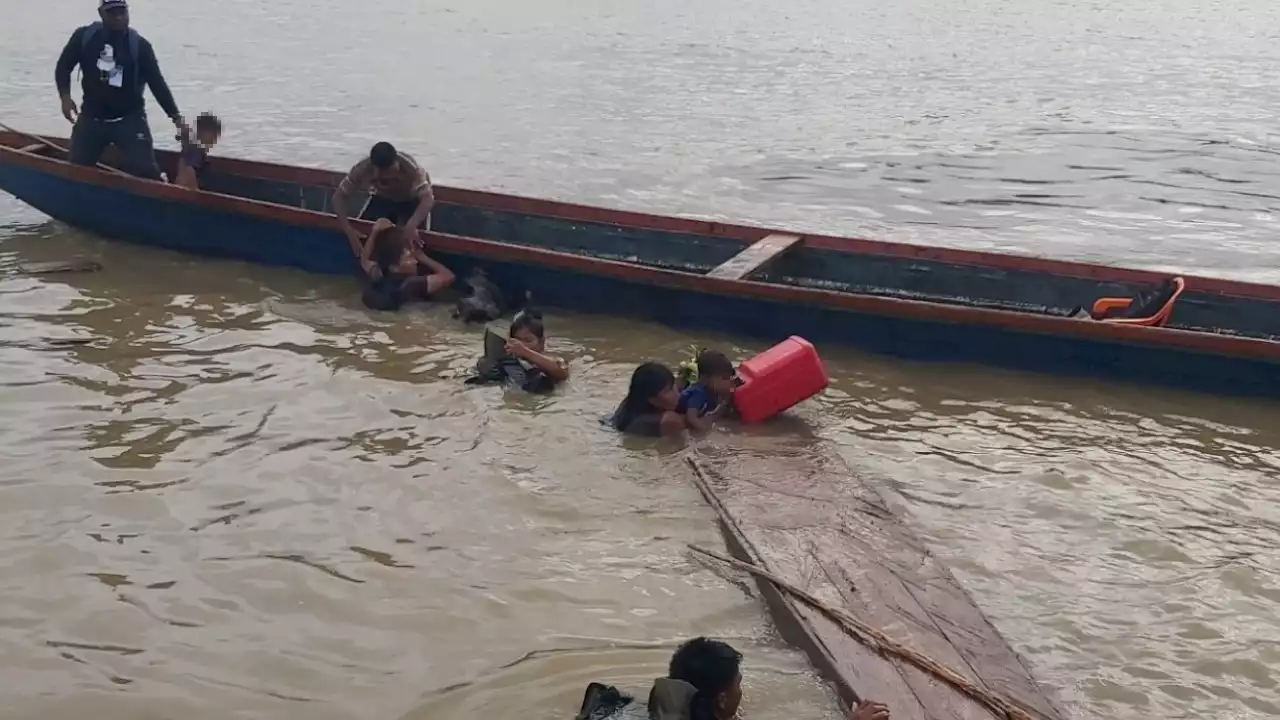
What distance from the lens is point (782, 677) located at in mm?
5109

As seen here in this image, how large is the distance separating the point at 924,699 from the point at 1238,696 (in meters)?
1.41

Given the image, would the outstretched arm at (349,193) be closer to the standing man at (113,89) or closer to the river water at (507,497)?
the river water at (507,497)

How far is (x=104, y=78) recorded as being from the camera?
1021 cm

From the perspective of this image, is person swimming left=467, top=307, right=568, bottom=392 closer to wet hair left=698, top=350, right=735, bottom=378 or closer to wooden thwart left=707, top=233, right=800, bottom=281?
wet hair left=698, top=350, right=735, bottom=378

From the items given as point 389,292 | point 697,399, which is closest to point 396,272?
point 389,292

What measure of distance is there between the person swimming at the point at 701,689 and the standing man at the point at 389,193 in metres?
5.83

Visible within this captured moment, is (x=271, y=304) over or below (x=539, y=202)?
below

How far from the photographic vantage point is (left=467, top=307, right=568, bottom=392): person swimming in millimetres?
8008

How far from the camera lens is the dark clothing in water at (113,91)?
1012 cm

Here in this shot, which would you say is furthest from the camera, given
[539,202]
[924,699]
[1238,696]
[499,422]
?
[539,202]

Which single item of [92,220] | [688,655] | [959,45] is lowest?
[688,655]

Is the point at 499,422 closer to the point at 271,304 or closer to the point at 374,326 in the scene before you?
A: the point at 374,326

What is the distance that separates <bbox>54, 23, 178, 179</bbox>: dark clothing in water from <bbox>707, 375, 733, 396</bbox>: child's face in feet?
18.7

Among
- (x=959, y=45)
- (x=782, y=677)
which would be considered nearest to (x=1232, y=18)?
(x=959, y=45)
